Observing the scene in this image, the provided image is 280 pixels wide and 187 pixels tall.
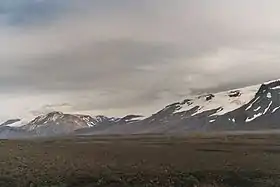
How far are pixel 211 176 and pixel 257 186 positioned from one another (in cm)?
562

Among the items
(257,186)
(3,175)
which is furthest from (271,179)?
(3,175)

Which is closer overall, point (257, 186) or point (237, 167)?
point (257, 186)

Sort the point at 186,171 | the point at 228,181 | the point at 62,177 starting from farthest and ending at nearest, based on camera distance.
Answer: the point at 186,171, the point at 62,177, the point at 228,181

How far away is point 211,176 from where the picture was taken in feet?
123

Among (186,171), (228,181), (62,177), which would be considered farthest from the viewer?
(186,171)

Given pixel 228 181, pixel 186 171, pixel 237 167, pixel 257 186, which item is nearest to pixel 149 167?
pixel 186 171

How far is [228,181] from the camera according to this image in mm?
34875

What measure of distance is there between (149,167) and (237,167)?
29.5 feet

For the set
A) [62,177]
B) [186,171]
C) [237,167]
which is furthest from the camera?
[237,167]

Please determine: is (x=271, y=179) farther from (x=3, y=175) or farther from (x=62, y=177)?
(x=3, y=175)

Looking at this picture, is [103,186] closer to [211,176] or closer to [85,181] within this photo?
[85,181]

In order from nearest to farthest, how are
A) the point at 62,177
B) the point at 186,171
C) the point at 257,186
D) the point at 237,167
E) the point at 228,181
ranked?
the point at 257,186 < the point at 228,181 < the point at 62,177 < the point at 186,171 < the point at 237,167

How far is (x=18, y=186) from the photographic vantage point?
33.1m

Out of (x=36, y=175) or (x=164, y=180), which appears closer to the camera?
(x=164, y=180)
